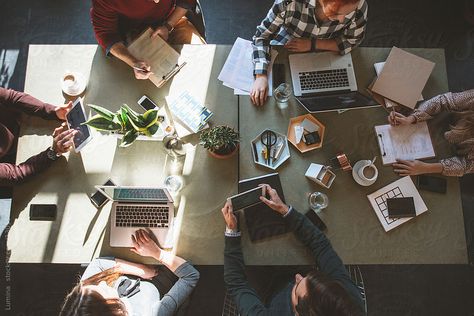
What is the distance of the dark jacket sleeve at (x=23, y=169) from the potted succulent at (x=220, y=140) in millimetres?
770

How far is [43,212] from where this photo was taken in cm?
182

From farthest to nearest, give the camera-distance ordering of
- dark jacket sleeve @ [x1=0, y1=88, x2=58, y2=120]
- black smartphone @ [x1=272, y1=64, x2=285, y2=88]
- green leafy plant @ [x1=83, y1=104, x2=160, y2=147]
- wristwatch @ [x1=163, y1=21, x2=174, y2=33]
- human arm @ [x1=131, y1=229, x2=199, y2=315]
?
wristwatch @ [x1=163, y1=21, x2=174, y2=33]
black smartphone @ [x1=272, y1=64, x2=285, y2=88]
dark jacket sleeve @ [x1=0, y1=88, x2=58, y2=120]
human arm @ [x1=131, y1=229, x2=199, y2=315]
green leafy plant @ [x1=83, y1=104, x2=160, y2=147]

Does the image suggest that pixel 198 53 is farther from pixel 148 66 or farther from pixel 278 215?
pixel 278 215

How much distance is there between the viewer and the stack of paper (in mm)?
1980

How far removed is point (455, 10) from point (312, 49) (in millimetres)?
1655

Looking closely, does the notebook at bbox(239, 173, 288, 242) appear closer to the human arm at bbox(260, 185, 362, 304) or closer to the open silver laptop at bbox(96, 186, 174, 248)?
the human arm at bbox(260, 185, 362, 304)

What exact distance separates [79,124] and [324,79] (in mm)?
1255

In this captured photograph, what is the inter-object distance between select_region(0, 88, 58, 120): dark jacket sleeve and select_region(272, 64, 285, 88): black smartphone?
3.68ft

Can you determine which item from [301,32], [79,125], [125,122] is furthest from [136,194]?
[301,32]

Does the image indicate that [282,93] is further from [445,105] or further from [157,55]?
[445,105]

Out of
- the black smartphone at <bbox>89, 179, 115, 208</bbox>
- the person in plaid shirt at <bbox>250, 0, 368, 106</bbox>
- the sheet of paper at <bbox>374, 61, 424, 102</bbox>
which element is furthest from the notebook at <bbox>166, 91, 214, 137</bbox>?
the sheet of paper at <bbox>374, 61, 424, 102</bbox>

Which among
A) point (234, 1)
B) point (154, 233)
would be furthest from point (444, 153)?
point (234, 1)

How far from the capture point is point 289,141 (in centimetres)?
193

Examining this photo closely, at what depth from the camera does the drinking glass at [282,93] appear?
195cm
